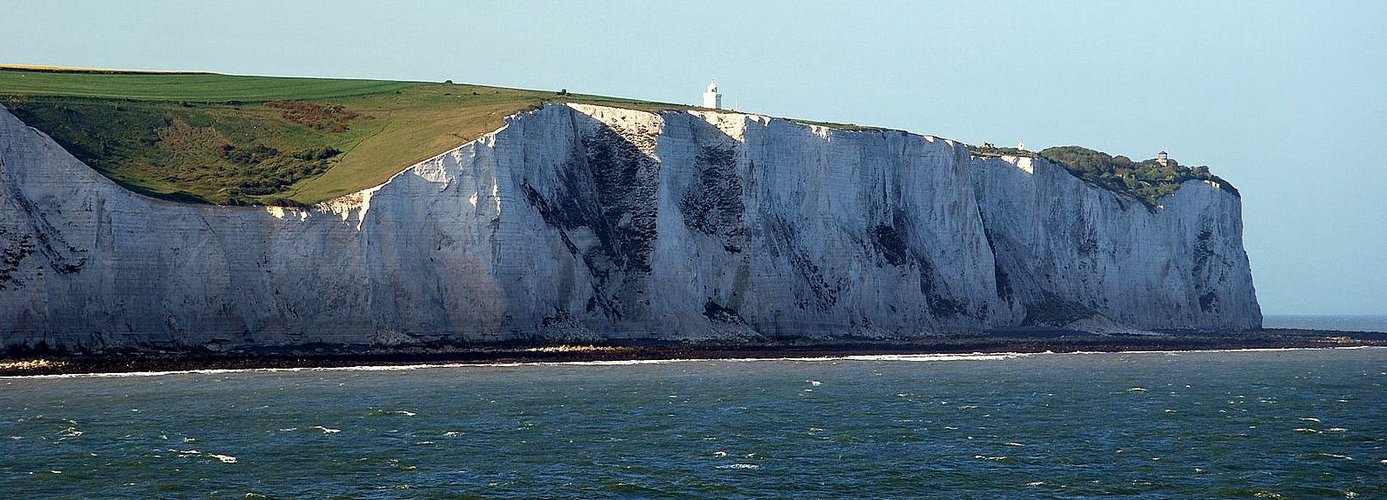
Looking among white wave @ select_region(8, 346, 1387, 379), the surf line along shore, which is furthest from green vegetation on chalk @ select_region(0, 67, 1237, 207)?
white wave @ select_region(8, 346, 1387, 379)

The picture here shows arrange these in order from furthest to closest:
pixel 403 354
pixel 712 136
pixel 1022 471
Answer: pixel 712 136 → pixel 403 354 → pixel 1022 471

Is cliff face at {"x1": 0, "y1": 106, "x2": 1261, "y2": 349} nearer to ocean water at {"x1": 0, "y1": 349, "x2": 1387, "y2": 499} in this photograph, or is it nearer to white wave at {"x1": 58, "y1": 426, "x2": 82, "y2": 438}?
ocean water at {"x1": 0, "y1": 349, "x2": 1387, "y2": 499}

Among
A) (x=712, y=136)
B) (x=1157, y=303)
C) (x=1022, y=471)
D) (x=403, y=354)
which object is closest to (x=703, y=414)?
(x=1022, y=471)

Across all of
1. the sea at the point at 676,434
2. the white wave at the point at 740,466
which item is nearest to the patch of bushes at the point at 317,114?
the sea at the point at 676,434

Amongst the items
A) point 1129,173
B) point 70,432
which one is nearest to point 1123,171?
point 1129,173

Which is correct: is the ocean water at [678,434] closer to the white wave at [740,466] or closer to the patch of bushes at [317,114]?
the white wave at [740,466]

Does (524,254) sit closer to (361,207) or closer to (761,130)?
(361,207)

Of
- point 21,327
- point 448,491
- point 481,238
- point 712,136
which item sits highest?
point 712,136

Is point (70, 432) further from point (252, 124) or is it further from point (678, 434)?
point (252, 124)
